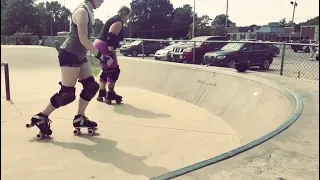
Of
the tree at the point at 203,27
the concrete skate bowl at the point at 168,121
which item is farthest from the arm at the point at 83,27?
the tree at the point at 203,27

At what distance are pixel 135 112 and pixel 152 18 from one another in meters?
90.9

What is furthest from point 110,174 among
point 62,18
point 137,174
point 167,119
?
point 62,18

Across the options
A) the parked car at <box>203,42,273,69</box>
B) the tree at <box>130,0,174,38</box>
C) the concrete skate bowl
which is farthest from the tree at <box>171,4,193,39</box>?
the concrete skate bowl

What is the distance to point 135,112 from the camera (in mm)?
5441

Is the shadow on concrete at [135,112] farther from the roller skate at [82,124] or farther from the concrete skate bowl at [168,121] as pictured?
the roller skate at [82,124]

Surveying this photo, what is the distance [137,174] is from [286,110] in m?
2.18

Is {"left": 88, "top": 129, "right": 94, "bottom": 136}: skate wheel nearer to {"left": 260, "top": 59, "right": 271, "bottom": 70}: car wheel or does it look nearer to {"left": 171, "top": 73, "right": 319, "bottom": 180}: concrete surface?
{"left": 171, "top": 73, "right": 319, "bottom": 180}: concrete surface

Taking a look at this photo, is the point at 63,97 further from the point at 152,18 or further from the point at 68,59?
the point at 152,18

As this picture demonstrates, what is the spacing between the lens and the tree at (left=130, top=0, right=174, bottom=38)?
295ft

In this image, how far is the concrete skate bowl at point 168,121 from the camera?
10.3 feet

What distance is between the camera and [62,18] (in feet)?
310

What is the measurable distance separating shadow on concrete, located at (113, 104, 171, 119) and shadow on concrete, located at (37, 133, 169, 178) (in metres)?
1.28

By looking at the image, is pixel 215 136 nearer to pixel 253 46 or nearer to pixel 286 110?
pixel 286 110

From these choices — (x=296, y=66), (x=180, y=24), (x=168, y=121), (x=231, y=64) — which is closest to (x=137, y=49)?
(x=231, y=64)
